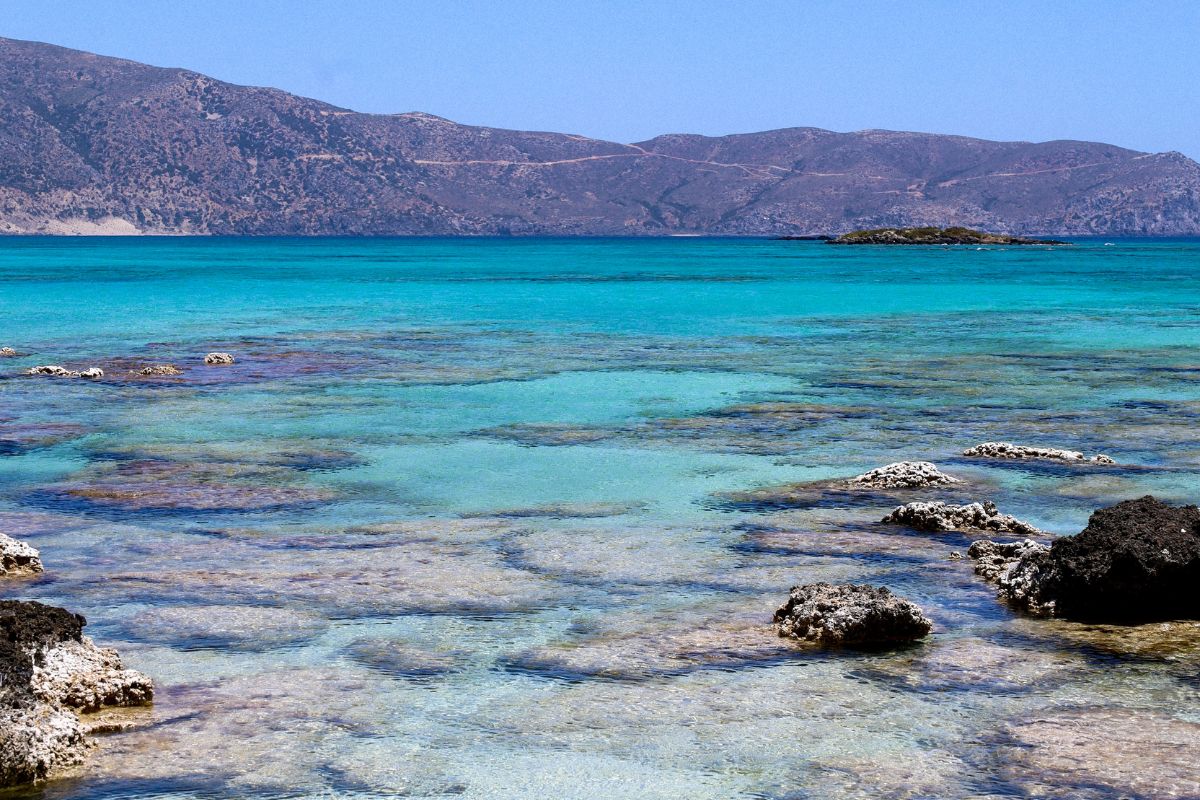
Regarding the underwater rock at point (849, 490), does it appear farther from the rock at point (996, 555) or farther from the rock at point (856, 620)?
the rock at point (856, 620)

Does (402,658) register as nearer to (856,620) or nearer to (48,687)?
(48,687)

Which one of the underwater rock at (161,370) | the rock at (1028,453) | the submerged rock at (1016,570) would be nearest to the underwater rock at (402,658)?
the submerged rock at (1016,570)

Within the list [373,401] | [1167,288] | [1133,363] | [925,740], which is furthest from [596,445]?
[1167,288]

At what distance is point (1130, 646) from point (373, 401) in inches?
575

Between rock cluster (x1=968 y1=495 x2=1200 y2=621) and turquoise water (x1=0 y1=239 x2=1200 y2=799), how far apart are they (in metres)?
0.27

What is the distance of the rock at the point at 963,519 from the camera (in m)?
11.8

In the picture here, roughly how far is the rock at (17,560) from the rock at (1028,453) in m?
10.1

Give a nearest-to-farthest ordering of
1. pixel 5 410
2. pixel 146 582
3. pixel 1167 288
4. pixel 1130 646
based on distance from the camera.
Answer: pixel 1130 646 → pixel 146 582 → pixel 5 410 → pixel 1167 288

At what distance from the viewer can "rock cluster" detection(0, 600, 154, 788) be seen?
646 centimetres

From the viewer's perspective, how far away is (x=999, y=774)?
6.62m

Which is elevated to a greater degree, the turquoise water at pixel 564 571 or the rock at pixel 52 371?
the turquoise water at pixel 564 571

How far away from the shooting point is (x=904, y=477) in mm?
13867

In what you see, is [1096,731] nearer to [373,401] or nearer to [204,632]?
[204,632]

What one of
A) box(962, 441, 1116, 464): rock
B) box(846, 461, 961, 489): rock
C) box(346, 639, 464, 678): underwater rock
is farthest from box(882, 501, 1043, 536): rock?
box(346, 639, 464, 678): underwater rock
